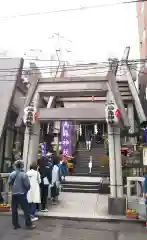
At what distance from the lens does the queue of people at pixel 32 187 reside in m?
7.13

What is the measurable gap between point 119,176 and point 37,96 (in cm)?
471

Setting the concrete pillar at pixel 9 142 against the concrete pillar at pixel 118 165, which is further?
the concrete pillar at pixel 9 142

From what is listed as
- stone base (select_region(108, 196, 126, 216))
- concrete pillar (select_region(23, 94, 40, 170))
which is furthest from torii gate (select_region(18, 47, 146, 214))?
stone base (select_region(108, 196, 126, 216))

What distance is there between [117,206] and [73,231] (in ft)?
8.48

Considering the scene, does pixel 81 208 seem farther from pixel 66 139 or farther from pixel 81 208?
pixel 66 139

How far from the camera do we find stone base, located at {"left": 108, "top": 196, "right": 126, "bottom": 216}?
29.9 feet

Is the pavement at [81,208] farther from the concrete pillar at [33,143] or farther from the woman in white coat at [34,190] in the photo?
the concrete pillar at [33,143]

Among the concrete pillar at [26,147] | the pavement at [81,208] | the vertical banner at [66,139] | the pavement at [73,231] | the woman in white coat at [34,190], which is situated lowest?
the pavement at [73,231]

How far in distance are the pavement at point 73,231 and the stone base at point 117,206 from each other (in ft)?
2.55

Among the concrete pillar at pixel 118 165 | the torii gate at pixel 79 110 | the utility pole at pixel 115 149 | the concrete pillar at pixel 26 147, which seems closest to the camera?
the utility pole at pixel 115 149

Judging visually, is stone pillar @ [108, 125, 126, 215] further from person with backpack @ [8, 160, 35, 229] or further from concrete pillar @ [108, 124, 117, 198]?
person with backpack @ [8, 160, 35, 229]

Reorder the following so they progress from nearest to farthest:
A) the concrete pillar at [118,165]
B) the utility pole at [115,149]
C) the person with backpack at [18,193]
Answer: the person with backpack at [18,193] < the utility pole at [115,149] < the concrete pillar at [118,165]

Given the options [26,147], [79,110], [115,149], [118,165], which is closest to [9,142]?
[26,147]

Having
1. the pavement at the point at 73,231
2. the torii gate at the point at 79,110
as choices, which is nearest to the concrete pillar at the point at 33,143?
the torii gate at the point at 79,110
